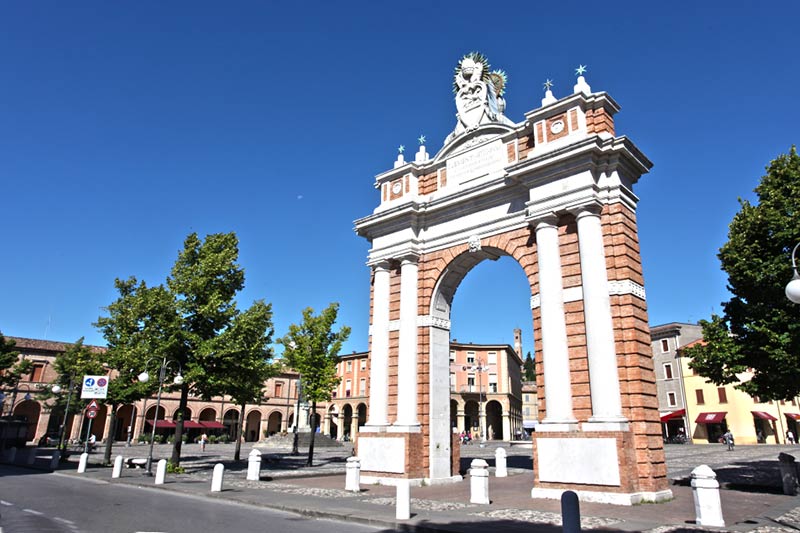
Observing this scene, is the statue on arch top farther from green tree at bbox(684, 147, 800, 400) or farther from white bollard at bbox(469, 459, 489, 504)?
white bollard at bbox(469, 459, 489, 504)

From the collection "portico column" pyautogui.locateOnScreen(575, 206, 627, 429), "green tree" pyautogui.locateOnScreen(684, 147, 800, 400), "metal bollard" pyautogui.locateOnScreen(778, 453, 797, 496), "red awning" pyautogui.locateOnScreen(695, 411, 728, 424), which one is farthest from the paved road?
"red awning" pyautogui.locateOnScreen(695, 411, 728, 424)

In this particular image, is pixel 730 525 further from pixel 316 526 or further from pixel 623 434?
pixel 316 526

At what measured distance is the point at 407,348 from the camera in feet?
62.5

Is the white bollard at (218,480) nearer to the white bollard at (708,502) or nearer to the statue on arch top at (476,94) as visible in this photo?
the white bollard at (708,502)

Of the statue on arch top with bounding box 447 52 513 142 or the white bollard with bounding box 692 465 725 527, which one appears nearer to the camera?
the white bollard with bounding box 692 465 725 527

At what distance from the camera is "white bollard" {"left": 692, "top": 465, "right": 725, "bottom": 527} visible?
960 cm

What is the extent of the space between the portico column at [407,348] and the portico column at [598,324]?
6.57 metres

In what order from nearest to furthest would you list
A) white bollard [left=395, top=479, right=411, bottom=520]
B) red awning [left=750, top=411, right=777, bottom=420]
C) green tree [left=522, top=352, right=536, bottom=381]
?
white bollard [left=395, top=479, right=411, bottom=520]
red awning [left=750, top=411, right=777, bottom=420]
green tree [left=522, top=352, right=536, bottom=381]

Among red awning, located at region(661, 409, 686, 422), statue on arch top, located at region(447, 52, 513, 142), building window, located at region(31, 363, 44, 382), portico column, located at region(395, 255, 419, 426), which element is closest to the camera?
portico column, located at region(395, 255, 419, 426)

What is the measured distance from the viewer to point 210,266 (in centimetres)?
2295

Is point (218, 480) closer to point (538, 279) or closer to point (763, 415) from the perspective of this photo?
point (538, 279)

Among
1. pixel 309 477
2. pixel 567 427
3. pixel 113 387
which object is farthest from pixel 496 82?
pixel 113 387

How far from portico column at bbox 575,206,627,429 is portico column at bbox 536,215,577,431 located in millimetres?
723

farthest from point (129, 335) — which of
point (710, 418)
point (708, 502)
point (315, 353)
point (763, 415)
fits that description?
point (763, 415)
